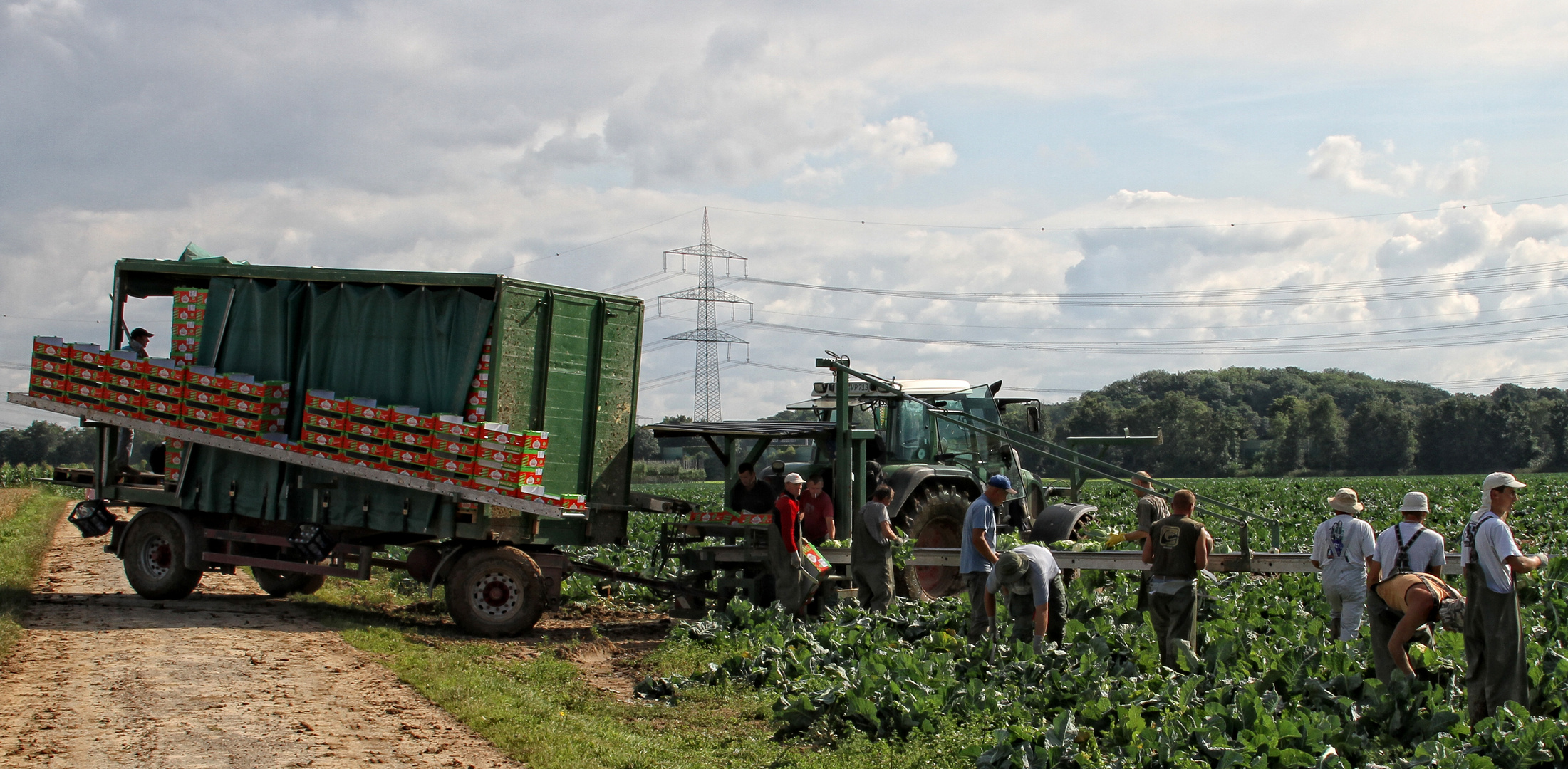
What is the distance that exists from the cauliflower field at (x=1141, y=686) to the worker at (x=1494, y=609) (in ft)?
0.76

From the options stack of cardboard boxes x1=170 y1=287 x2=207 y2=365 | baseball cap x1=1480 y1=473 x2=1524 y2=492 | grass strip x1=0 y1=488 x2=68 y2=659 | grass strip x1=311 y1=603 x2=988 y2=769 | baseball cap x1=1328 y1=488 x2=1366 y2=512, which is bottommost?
grass strip x1=311 y1=603 x2=988 y2=769

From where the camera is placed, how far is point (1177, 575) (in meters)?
8.75

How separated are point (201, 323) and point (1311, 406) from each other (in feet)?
293

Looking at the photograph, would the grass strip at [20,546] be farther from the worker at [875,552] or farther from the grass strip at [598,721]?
the worker at [875,552]

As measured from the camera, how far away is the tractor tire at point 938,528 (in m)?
13.3

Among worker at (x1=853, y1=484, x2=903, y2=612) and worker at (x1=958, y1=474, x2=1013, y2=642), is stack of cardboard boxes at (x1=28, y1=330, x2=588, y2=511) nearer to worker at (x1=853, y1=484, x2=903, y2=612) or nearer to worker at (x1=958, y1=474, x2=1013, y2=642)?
worker at (x1=853, y1=484, x2=903, y2=612)

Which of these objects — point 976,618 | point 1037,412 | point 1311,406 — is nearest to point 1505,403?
point 1311,406

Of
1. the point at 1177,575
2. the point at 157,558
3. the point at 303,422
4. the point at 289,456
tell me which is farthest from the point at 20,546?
the point at 1177,575

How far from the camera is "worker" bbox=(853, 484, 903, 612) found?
11.1 meters

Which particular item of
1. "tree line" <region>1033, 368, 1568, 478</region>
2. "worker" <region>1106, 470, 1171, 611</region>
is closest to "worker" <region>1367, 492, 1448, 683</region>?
"worker" <region>1106, 470, 1171, 611</region>

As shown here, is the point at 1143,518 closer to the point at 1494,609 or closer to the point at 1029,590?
the point at 1029,590

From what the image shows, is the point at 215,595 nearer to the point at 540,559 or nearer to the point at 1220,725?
the point at 540,559

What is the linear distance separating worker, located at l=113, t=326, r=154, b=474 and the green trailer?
0.06 metres

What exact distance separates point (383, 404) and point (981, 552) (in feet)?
19.2
